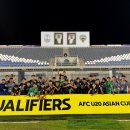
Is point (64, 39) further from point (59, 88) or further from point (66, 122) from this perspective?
point (66, 122)

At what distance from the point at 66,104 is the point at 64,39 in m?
23.7

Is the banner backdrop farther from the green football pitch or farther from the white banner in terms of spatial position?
the white banner

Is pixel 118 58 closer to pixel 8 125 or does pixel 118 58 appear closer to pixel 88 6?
pixel 88 6

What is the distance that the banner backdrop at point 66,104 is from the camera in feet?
50.9

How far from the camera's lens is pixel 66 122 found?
1456 centimetres

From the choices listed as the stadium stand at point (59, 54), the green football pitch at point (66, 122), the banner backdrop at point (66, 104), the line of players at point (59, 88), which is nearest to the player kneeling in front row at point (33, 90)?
the line of players at point (59, 88)

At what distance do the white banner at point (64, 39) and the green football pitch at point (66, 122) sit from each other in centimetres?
2340

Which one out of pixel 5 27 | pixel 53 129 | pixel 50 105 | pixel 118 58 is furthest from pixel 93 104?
pixel 5 27

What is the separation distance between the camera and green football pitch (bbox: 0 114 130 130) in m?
13.3

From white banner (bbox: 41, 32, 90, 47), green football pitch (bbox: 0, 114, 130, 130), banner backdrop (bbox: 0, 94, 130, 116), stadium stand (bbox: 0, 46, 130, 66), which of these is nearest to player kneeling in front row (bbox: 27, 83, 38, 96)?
banner backdrop (bbox: 0, 94, 130, 116)

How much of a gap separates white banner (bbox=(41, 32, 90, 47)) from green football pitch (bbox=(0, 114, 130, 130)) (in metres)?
23.4

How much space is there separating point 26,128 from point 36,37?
104ft

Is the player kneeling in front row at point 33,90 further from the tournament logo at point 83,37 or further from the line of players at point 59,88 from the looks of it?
the tournament logo at point 83,37

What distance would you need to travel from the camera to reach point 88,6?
4247 cm
